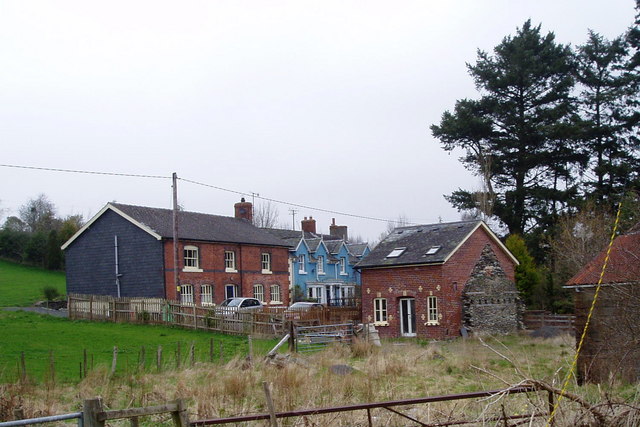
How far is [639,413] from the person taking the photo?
8219mm

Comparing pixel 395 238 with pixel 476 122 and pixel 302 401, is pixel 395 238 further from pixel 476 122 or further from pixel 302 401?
pixel 302 401

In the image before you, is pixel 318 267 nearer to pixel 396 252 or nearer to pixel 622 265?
pixel 396 252

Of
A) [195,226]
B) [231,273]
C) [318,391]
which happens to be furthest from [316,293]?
[318,391]

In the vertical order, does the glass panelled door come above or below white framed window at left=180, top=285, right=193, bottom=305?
below

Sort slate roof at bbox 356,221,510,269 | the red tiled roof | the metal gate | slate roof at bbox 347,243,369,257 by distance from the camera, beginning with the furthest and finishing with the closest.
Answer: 1. slate roof at bbox 347,243,369,257
2. slate roof at bbox 356,221,510,269
3. the metal gate
4. the red tiled roof

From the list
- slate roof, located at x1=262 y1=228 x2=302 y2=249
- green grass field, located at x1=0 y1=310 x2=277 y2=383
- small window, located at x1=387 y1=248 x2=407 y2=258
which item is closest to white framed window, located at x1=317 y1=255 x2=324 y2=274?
slate roof, located at x1=262 y1=228 x2=302 y2=249

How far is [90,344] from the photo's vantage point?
25953 mm

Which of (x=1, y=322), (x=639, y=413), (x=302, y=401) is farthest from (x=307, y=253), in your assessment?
(x=639, y=413)

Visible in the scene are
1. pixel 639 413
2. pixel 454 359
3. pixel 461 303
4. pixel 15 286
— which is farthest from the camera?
pixel 15 286

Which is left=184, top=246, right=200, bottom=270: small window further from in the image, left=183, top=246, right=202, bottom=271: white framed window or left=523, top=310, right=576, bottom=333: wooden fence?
left=523, top=310, right=576, bottom=333: wooden fence

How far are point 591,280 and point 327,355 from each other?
8.19 m

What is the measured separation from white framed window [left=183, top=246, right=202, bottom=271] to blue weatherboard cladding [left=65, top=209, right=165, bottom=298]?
2097mm

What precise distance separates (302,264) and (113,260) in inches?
708

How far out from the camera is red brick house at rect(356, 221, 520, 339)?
116ft
